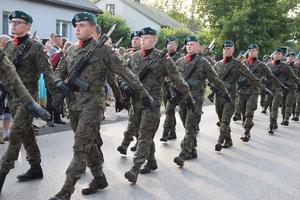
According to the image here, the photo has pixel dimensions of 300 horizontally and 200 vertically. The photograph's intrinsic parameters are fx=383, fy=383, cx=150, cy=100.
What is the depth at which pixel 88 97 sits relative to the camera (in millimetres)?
4398

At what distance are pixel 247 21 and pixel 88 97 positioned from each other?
27600mm

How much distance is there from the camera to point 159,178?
5516 millimetres

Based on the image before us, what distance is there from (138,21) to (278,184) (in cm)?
4112

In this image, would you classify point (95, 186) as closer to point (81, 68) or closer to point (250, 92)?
point (81, 68)

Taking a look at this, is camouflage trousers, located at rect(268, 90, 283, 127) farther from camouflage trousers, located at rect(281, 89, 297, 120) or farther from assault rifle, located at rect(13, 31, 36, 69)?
assault rifle, located at rect(13, 31, 36, 69)

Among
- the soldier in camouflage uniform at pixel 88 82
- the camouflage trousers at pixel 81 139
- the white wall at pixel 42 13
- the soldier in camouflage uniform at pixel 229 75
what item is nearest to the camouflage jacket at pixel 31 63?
the soldier in camouflage uniform at pixel 88 82

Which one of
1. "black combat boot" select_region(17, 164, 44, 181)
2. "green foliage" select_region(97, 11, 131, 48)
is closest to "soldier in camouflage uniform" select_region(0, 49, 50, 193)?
"black combat boot" select_region(17, 164, 44, 181)

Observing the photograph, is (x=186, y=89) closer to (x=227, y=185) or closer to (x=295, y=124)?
(x=227, y=185)

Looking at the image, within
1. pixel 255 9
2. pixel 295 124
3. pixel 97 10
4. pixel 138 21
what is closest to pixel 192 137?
pixel 295 124

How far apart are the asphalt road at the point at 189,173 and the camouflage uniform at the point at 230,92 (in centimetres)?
40

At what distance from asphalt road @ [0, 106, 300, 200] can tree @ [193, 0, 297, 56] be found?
21.8m

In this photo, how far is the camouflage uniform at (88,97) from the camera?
4.31 m

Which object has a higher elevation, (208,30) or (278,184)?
(208,30)

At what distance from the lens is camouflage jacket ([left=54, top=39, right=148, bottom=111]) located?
14.4 feet
